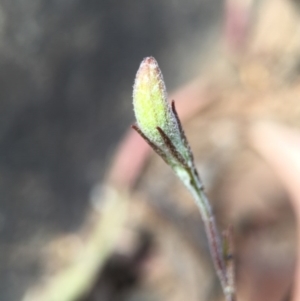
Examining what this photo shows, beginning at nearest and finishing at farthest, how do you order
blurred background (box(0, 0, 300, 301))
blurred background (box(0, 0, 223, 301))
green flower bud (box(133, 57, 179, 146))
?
1. green flower bud (box(133, 57, 179, 146))
2. blurred background (box(0, 0, 300, 301))
3. blurred background (box(0, 0, 223, 301))

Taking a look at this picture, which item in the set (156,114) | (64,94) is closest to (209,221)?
(156,114)

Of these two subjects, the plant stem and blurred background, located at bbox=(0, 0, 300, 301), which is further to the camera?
blurred background, located at bbox=(0, 0, 300, 301)

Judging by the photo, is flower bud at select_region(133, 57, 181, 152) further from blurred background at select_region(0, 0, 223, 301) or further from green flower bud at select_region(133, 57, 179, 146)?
blurred background at select_region(0, 0, 223, 301)

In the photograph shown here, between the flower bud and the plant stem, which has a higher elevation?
the flower bud

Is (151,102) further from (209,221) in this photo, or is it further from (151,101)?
(209,221)

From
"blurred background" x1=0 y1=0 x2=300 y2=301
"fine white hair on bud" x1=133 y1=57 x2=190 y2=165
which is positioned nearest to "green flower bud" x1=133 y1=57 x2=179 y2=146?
"fine white hair on bud" x1=133 y1=57 x2=190 y2=165

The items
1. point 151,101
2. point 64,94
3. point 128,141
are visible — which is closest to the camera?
point 151,101

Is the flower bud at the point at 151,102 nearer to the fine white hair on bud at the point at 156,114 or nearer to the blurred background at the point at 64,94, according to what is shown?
the fine white hair on bud at the point at 156,114

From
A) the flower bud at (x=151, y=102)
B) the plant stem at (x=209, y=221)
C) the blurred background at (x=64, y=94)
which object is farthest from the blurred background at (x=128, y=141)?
the flower bud at (x=151, y=102)

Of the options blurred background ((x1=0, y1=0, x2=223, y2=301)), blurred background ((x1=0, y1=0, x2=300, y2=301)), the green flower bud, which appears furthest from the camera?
blurred background ((x1=0, y1=0, x2=223, y2=301))
